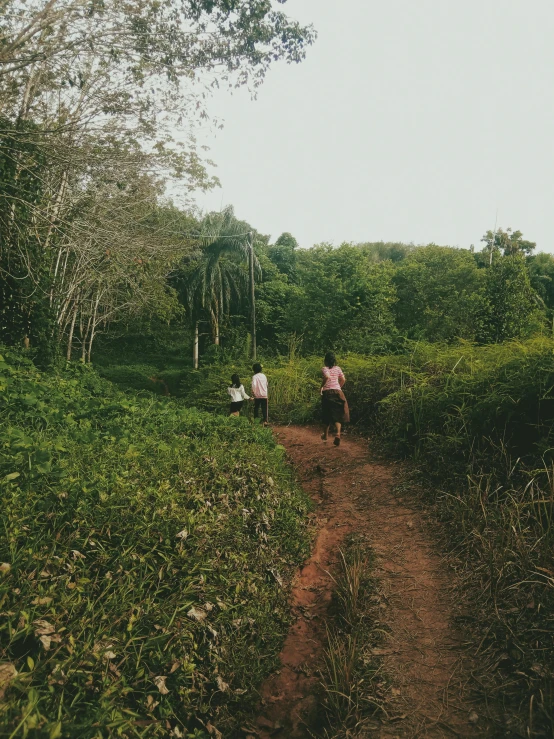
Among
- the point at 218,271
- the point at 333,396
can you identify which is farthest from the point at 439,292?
the point at 333,396

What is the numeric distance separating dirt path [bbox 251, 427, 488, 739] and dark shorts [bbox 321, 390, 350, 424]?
5.81 ft

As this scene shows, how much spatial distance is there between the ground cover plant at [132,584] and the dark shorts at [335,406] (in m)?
3.31

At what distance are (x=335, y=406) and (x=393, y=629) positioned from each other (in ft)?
16.3

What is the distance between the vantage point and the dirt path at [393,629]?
357 centimetres

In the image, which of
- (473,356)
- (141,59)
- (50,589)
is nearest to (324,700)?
(50,589)

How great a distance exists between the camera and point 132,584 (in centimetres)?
344

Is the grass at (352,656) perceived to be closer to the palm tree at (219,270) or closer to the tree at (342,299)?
the tree at (342,299)

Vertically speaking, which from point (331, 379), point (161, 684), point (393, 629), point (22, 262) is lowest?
point (393, 629)

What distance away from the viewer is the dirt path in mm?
3570

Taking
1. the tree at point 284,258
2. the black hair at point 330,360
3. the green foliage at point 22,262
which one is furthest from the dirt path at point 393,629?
the tree at point 284,258

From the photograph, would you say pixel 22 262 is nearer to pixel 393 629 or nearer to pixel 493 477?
pixel 493 477

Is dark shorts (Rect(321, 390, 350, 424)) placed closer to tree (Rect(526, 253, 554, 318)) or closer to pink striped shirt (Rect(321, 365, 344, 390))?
pink striped shirt (Rect(321, 365, 344, 390))

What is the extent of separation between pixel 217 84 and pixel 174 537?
878cm

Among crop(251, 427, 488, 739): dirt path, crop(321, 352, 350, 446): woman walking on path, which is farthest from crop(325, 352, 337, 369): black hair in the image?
crop(251, 427, 488, 739): dirt path
